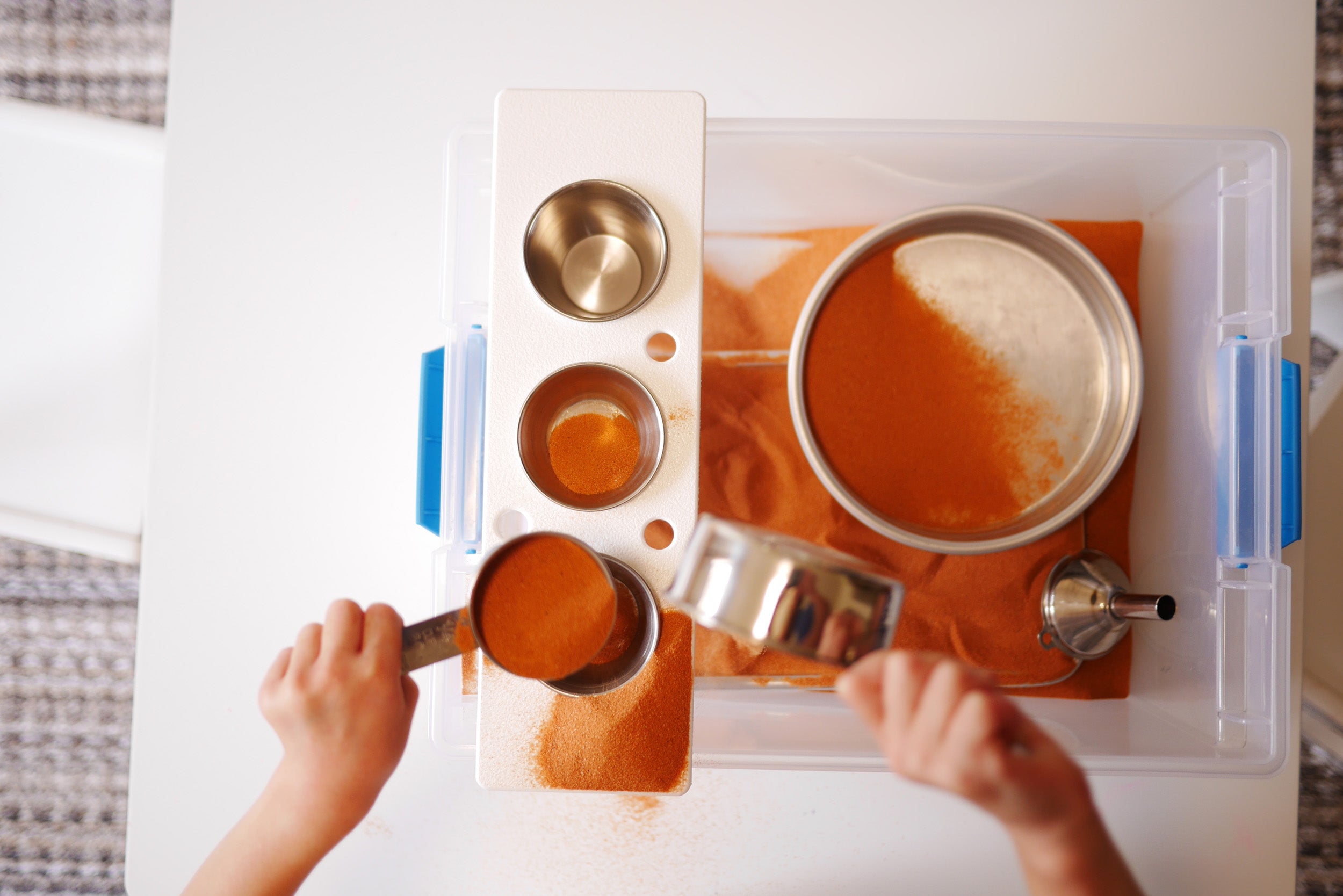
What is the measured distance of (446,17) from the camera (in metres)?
0.85

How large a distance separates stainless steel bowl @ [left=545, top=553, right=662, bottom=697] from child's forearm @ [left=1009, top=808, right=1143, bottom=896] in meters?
0.29

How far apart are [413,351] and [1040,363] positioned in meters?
0.70

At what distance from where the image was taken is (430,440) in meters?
0.75

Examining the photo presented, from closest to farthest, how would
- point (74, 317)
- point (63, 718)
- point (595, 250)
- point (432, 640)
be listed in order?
point (432, 640) < point (595, 250) < point (74, 317) < point (63, 718)

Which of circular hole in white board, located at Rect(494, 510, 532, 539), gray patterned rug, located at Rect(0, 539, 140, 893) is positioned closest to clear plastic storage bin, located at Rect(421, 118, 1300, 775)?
circular hole in white board, located at Rect(494, 510, 532, 539)

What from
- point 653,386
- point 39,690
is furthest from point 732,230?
point 39,690

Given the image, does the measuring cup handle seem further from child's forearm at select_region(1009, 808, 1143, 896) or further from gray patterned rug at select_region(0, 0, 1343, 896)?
gray patterned rug at select_region(0, 0, 1343, 896)

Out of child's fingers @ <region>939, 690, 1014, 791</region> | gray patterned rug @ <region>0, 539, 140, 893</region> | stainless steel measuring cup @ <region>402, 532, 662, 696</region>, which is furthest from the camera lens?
gray patterned rug @ <region>0, 539, 140, 893</region>

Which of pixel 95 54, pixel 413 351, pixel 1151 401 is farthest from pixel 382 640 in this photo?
pixel 95 54

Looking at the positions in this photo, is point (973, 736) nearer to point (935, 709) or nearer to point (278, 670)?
point (935, 709)

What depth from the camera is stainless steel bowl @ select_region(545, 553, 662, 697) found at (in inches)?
24.5

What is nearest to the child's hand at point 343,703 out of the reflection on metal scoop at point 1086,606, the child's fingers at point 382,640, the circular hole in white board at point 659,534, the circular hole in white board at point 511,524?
the child's fingers at point 382,640

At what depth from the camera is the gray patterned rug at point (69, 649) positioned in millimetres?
Answer: 1188

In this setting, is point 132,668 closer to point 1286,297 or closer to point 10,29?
point 10,29
